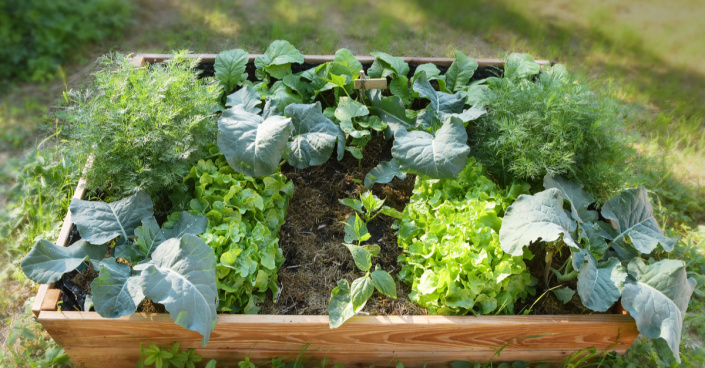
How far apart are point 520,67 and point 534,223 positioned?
1193 mm

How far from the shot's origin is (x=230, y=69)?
2.69 m

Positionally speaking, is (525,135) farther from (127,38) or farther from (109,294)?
(127,38)

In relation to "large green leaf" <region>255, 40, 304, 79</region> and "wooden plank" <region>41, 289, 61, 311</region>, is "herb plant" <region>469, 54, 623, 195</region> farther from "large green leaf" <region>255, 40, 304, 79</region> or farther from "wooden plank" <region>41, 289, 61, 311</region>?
"wooden plank" <region>41, 289, 61, 311</region>

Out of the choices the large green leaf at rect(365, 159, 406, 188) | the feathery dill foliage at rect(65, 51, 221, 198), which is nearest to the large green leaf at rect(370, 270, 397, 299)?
the large green leaf at rect(365, 159, 406, 188)

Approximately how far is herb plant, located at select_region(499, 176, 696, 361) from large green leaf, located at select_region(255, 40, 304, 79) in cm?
145

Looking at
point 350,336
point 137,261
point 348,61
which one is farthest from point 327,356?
point 348,61

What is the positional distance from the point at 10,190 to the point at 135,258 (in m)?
1.41

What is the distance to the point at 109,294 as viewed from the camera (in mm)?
1743

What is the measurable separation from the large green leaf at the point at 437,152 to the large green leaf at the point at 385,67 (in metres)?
0.66

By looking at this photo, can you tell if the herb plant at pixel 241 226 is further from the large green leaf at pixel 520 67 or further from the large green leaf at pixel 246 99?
the large green leaf at pixel 520 67

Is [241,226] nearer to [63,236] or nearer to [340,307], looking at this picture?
[340,307]

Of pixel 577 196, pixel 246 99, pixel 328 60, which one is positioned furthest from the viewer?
pixel 328 60

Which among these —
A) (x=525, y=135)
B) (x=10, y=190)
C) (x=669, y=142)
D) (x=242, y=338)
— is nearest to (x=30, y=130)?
(x=10, y=190)

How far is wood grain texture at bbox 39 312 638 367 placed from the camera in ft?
6.04
